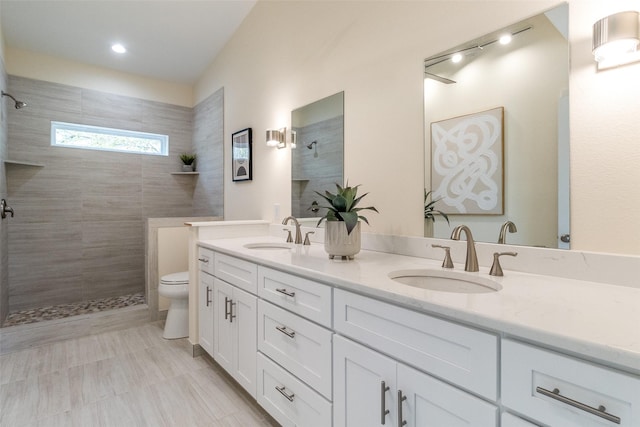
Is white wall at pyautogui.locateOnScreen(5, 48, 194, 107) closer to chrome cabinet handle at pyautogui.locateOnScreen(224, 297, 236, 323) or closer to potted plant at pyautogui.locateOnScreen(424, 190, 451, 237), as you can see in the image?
A: chrome cabinet handle at pyautogui.locateOnScreen(224, 297, 236, 323)

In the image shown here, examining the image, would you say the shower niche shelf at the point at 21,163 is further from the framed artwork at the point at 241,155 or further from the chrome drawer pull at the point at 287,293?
the chrome drawer pull at the point at 287,293

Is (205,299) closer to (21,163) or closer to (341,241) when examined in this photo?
(341,241)

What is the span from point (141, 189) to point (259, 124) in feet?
6.86

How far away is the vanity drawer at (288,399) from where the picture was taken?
3.95 feet

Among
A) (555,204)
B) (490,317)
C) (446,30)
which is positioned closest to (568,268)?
(555,204)

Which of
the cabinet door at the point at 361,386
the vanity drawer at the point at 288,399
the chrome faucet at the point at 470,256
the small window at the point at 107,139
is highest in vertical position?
the small window at the point at 107,139

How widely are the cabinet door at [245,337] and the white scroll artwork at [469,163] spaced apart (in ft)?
3.59

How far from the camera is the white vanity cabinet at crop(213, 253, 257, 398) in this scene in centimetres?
163

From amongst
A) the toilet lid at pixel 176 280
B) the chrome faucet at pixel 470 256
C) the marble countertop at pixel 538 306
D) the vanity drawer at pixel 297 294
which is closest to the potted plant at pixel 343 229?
the marble countertop at pixel 538 306

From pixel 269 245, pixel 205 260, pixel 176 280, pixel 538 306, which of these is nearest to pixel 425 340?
pixel 538 306

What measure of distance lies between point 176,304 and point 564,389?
2748mm

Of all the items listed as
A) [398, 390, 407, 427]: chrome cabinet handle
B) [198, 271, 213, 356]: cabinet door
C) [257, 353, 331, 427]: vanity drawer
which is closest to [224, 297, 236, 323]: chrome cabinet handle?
[198, 271, 213, 356]: cabinet door

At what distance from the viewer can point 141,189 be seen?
3855 mm

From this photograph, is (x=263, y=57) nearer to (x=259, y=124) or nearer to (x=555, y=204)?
(x=259, y=124)
